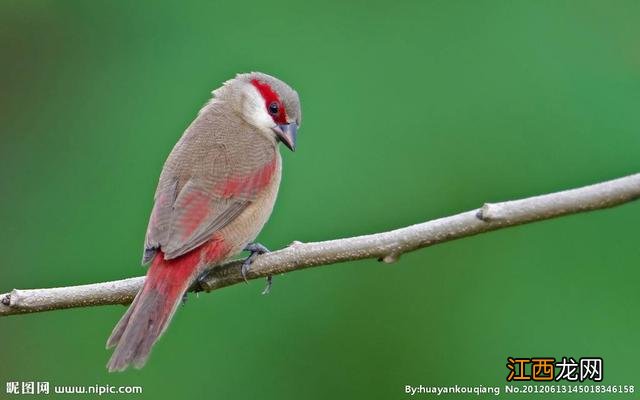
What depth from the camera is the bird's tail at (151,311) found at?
3.53 m

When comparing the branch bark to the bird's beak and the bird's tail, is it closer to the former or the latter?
the bird's tail

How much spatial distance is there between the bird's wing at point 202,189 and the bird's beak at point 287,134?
0.53 feet

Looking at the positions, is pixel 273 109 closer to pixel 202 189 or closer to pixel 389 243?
pixel 202 189

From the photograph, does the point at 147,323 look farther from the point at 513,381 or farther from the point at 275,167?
the point at 513,381

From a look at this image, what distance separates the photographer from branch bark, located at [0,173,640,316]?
9.59ft

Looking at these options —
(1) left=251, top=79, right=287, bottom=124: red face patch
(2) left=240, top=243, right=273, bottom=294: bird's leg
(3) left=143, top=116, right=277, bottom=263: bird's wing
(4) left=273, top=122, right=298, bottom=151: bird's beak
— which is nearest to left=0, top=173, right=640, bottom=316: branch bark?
(2) left=240, top=243, right=273, bottom=294: bird's leg

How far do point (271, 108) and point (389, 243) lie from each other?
1668mm

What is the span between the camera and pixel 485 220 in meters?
3.13

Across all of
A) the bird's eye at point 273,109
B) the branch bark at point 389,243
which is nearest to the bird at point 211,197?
the bird's eye at point 273,109

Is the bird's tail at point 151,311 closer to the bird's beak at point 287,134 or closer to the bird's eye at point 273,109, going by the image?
the bird's beak at point 287,134

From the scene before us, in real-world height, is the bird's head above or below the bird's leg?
above

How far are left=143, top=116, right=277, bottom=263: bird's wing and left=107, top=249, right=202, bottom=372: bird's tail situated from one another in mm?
71

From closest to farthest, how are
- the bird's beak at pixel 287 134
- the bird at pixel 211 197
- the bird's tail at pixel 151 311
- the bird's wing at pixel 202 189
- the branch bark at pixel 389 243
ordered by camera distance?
the branch bark at pixel 389 243 → the bird's tail at pixel 151 311 → the bird at pixel 211 197 → the bird's wing at pixel 202 189 → the bird's beak at pixel 287 134

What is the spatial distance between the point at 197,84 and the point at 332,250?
2904 mm
